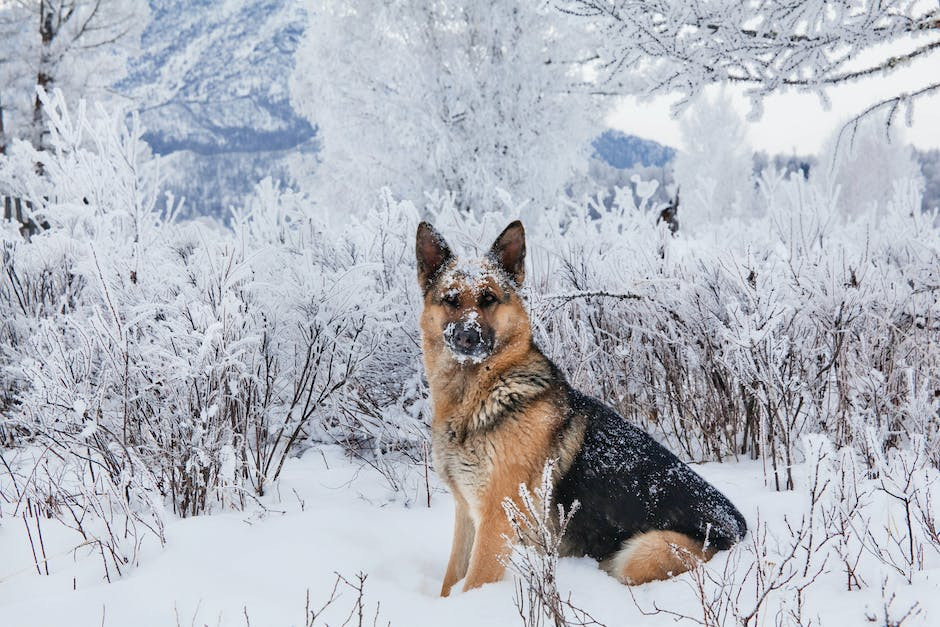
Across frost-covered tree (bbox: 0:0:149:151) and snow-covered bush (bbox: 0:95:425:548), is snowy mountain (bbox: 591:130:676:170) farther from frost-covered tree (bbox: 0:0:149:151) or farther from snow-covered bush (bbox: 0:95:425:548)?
snow-covered bush (bbox: 0:95:425:548)

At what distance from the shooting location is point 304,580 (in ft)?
8.68

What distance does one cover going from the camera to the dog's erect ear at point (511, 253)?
332 centimetres

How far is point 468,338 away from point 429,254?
0.75 m

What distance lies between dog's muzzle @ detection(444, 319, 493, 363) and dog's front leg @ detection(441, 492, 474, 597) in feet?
2.25

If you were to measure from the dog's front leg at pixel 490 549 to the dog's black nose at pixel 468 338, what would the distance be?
73cm

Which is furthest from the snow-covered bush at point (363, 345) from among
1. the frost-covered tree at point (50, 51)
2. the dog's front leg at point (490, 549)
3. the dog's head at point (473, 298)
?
the frost-covered tree at point (50, 51)

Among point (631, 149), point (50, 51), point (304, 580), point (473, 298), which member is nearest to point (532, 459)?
point (473, 298)

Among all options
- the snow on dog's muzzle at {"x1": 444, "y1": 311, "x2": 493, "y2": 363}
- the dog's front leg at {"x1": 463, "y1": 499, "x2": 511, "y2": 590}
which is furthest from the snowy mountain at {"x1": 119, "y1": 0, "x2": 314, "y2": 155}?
the dog's front leg at {"x1": 463, "y1": 499, "x2": 511, "y2": 590}

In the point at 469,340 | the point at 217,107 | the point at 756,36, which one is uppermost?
the point at 217,107

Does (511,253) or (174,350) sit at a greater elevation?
(511,253)

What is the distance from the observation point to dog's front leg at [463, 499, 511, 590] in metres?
2.67

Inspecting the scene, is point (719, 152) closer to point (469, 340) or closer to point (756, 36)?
point (756, 36)

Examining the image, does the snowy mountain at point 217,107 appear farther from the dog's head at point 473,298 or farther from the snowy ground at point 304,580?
the snowy ground at point 304,580

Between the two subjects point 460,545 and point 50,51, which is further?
point 50,51
